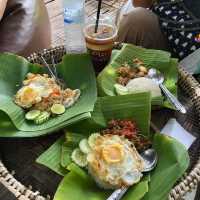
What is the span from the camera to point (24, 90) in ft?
3.74

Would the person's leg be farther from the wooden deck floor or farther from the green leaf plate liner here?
the wooden deck floor

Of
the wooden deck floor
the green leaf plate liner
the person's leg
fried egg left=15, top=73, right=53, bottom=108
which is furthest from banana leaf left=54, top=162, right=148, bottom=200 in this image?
the wooden deck floor

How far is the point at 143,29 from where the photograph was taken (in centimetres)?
164

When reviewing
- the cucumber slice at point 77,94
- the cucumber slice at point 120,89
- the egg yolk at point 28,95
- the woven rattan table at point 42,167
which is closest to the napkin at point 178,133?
the woven rattan table at point 42,167

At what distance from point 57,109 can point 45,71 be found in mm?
→ 183

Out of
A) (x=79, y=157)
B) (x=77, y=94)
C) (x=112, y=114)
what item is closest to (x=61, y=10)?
(x=77, y=94)

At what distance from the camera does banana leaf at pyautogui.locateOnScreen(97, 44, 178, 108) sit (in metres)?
1.22

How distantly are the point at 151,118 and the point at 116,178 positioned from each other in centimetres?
31

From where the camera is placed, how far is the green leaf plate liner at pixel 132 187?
97cm

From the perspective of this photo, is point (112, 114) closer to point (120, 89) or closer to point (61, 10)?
point (120, 89)

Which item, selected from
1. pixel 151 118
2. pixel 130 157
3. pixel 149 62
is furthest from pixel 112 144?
pixel 149 62

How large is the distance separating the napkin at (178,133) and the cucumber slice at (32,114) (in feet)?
1.21

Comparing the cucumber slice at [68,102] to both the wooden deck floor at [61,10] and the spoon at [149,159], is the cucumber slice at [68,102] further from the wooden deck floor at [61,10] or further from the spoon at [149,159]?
the wooden deck floor at [61,10]

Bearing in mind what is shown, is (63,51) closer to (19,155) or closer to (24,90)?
(24,90)
